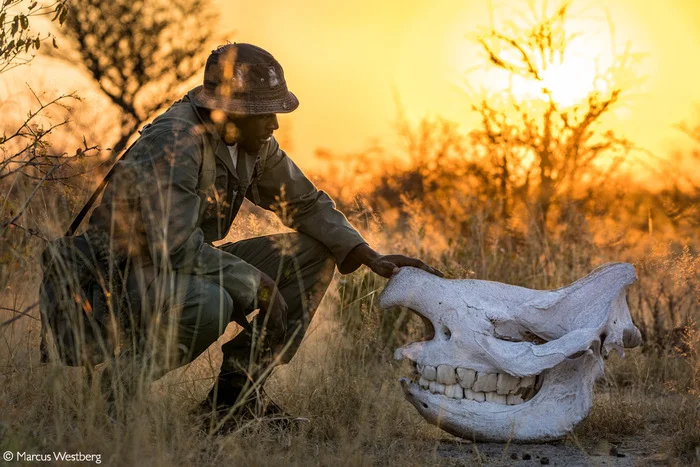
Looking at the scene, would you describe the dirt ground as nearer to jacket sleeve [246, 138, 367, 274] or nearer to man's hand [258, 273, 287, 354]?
man's hand [258, 273, 287, 354]

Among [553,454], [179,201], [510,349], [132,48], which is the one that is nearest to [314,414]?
[510,349]

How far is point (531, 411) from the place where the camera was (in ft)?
13.8

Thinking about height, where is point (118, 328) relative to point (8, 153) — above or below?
below

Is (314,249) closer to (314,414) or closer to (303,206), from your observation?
(303,206)

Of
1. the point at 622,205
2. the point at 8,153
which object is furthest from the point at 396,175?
the point at 8,153

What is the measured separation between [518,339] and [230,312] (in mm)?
1394

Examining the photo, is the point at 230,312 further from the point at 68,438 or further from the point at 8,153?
the point at 8,153

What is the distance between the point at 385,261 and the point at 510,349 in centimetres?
79

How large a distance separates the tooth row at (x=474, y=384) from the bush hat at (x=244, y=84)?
54.8 inches

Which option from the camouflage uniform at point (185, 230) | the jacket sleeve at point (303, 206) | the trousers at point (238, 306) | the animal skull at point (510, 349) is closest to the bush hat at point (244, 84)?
the camouflage uniform at point (185, 230)

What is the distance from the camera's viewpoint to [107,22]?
14.3 m

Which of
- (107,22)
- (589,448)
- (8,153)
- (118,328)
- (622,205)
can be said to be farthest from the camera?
(107,22)

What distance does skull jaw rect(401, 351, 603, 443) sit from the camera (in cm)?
418

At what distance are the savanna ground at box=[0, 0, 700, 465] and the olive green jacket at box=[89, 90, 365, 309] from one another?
308mm
